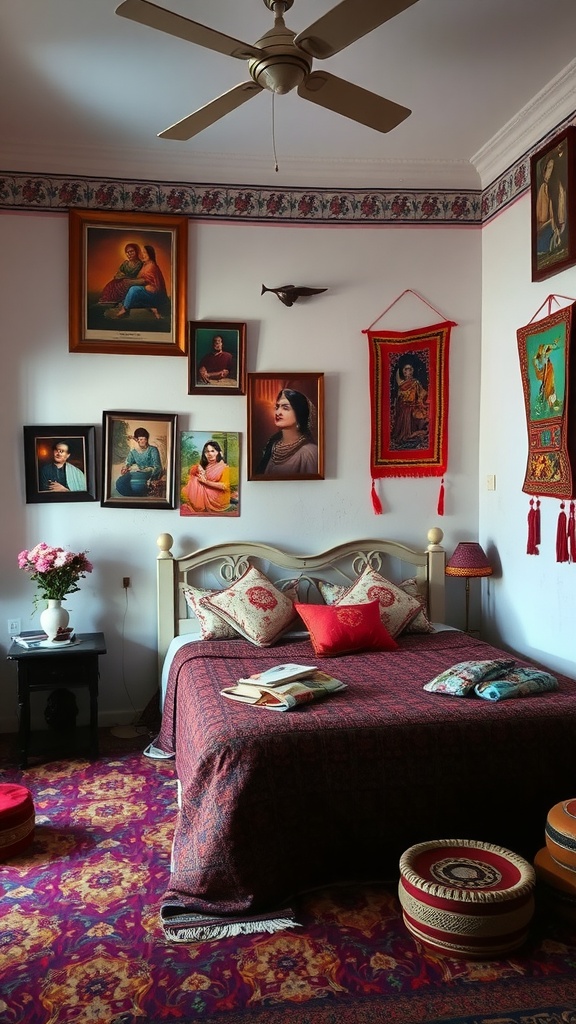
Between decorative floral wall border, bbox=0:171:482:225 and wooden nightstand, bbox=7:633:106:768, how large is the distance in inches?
101

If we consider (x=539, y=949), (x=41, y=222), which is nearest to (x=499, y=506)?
(x=539, y=949)

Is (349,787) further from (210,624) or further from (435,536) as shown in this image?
(435,536)

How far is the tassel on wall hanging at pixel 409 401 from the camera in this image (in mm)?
4996

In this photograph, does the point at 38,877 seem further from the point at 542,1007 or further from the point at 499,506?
the point at 499,506

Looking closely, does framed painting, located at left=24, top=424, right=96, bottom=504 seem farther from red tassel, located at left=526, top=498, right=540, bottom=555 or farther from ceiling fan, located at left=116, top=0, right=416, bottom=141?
red tassel, located at left=526, top=498, right=540, bottom=555

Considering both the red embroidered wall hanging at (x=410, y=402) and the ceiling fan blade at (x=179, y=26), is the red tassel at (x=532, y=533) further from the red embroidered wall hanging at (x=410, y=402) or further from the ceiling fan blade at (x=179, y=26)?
the ceiling fan blade at (x=179, y=26)

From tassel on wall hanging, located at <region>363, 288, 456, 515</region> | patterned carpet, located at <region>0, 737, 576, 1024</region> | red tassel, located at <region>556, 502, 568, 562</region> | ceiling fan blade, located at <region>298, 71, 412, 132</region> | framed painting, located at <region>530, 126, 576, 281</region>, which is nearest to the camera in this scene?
patterned carpet, located at <region>0, 737, 576, 1024</region>

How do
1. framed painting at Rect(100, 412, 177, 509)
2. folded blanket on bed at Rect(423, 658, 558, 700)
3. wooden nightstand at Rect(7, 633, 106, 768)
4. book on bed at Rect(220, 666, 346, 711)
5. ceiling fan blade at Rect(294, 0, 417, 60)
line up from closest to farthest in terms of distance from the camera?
ceiling fan blade at Rect(294, 0, 417, 60) < book on bed at Rect(220, 666, 346, 711) < folded blanket on bed at Rect(423, 658, 558, 700) < wooden nightstand at Rect(7, 633, 106, 768) < framed painting at Rect(100, 412, 177, 509)

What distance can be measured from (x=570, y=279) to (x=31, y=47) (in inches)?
107

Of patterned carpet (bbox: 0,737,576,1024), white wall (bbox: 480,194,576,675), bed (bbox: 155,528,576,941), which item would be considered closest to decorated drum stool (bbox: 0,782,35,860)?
patterned carpet (bbox: 0,737,576,1024)

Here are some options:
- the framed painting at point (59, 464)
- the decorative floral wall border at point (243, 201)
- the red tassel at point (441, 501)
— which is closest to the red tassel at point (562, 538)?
the red tassel at point (441, 501)

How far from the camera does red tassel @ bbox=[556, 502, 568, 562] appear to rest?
3973 millimetres

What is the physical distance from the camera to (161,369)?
4.81 m

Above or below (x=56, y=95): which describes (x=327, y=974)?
below
